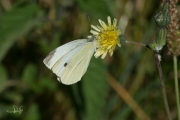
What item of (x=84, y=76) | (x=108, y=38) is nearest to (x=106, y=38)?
(x=108, y=38)

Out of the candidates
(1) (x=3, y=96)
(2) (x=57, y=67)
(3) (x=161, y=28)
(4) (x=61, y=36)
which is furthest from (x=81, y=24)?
(3) (x=161, y=28)

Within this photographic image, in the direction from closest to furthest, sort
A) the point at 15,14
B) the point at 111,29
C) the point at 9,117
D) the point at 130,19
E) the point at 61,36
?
the point at 111,29, the point at 15,14, the point at 61,36, the point at 9,117, the point at 130,19

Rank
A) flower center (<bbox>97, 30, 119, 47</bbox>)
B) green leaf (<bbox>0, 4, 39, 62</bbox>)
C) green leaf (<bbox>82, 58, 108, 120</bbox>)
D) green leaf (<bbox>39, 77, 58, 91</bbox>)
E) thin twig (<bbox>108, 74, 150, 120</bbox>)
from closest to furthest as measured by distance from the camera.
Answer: flower center (<bbox>97, 30, 119, 47</bbox>) < green leaf (<bbox>0, 4, 39, 62</bbox>) < green leaf (<bbox>82, 58, 108, 120</bbox>) < green leaf (<bbox>39, 77, 58, 91</bbox>) < thin twig (<bbox>108, 74, 150, 120</bbox>)

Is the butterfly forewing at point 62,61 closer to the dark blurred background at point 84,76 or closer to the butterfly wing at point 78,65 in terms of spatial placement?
the butterfly wing at point 78,65

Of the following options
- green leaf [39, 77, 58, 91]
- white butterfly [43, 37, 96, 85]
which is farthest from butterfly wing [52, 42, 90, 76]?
green leaf [39, 77, 58, 91]

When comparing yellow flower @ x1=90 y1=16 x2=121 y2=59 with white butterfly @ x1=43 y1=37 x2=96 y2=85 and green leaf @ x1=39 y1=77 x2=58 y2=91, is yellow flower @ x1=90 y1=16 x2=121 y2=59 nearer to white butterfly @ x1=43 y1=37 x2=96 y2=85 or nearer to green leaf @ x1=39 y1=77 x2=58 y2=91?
white butterfly @ x1=43 y1=37 x2=96 y2=85

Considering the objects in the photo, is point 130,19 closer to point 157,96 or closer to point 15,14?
point 157,96
